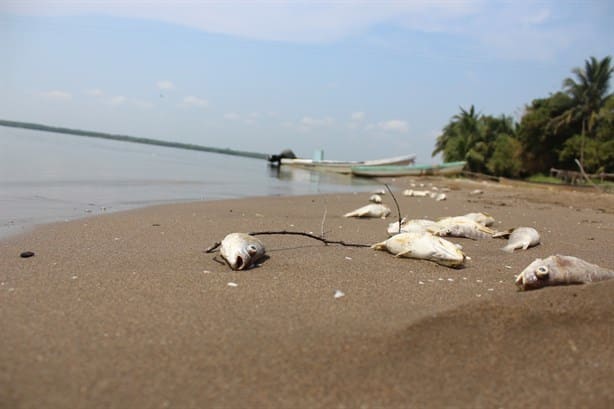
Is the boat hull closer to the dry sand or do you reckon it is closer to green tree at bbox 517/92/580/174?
green tree at bbox 517/92/580/174

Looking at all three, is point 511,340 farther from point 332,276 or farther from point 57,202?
point 57,202

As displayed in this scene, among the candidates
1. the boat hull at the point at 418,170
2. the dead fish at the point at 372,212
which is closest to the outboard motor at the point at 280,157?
the boat hull at the point at 418,170

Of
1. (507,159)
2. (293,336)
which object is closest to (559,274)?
(293,336)

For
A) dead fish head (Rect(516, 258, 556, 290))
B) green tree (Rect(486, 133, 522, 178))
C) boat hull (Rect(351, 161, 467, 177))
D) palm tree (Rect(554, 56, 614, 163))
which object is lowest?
boat hull (Rect(351, 161, 467, 177))

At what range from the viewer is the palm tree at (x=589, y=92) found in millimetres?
36344

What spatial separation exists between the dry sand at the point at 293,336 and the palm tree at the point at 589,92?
3811 cm

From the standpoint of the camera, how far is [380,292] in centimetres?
347

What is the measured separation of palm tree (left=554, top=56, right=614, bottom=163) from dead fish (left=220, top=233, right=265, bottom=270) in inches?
1529

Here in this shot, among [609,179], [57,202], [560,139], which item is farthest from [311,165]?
[57,202]

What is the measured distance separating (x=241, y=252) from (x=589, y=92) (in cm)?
4090

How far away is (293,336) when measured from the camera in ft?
8.32

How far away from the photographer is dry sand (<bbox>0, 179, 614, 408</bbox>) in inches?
78.7

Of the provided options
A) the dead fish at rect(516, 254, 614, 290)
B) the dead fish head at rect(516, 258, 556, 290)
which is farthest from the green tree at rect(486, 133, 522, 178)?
the dead fish head at rect(516, 258, 556, 290)

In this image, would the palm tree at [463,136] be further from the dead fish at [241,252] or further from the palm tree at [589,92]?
the dead fish at [241,252]
